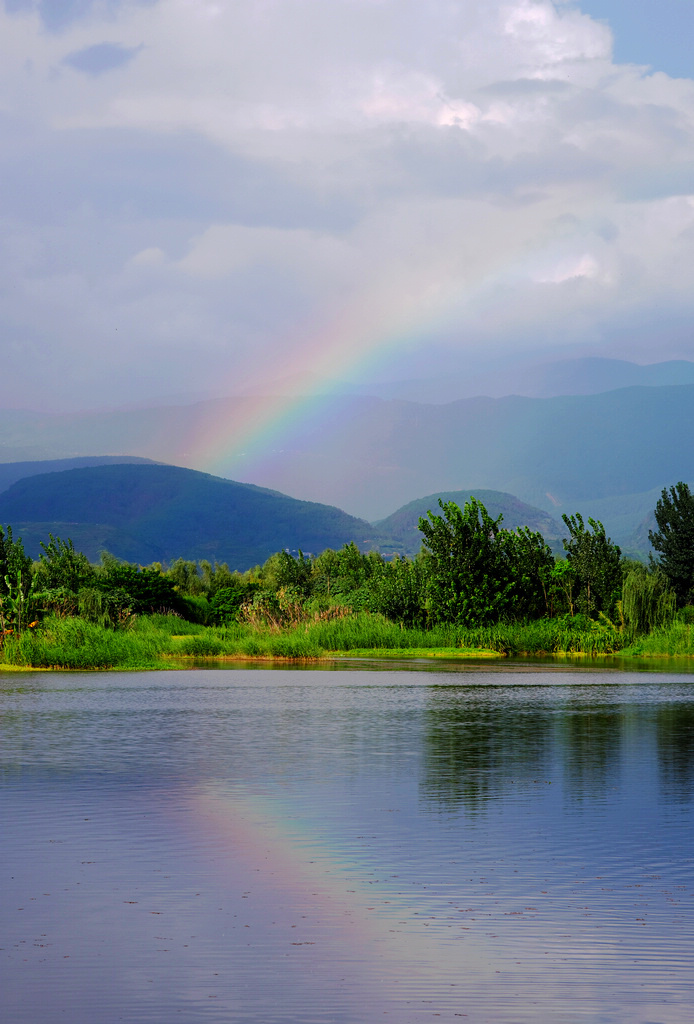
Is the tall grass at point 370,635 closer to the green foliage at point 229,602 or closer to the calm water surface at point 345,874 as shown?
the green foliage at point 229,602

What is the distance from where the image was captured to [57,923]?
7.97 meters

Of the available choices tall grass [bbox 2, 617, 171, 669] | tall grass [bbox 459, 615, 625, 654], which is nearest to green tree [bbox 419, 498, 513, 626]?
tall grass [bbox 459, 615, 625, 654]

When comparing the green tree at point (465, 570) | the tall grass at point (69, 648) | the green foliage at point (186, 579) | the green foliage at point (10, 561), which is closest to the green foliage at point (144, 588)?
the green foliage at point (10, 561)

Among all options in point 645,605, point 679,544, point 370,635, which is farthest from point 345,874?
point 679,544

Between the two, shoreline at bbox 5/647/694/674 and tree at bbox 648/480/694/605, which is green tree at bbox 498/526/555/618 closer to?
shoreline at bbox 5/647/694/674

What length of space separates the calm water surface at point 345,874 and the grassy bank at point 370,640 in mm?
21504

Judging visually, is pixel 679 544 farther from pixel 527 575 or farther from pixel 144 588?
pixel 144 588

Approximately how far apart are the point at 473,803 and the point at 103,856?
4.50m

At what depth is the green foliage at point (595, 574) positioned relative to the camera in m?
A: 52.9

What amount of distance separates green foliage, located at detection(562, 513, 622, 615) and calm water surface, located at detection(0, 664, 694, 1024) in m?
33.2

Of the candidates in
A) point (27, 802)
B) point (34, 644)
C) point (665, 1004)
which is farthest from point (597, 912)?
point (34, 644)

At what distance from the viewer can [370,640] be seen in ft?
156

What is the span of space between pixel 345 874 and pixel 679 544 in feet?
174

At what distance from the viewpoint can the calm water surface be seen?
657cm
